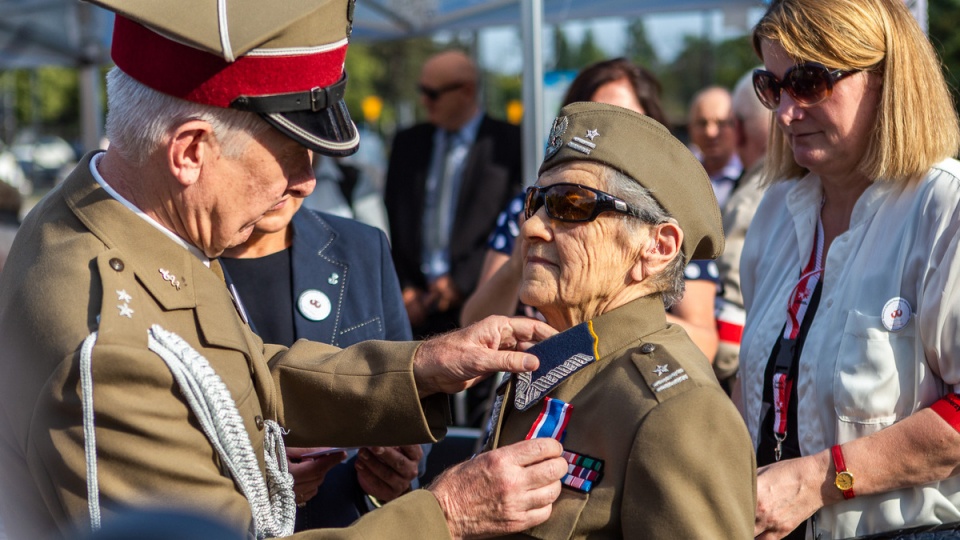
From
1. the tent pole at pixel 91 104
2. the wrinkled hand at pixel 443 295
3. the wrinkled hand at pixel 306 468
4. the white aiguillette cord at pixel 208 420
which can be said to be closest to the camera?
the white aiguillette cord at pixel 208 420

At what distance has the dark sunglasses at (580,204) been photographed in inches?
90.8

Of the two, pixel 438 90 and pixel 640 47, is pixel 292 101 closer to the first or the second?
pixel 438 90

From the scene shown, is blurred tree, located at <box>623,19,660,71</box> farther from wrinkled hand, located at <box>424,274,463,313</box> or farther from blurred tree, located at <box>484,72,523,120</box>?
wrinkled hand, located at <box>424,274,463,313</box>

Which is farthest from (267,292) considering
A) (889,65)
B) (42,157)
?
(42,157)

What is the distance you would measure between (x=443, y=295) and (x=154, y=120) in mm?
4220

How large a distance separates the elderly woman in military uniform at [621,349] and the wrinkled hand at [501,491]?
0.07m

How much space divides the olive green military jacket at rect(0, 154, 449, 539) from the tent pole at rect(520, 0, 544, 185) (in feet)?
11.3

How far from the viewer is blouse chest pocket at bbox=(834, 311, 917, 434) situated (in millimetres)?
2600

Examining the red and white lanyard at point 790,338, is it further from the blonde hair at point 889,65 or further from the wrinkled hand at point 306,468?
the wrinkled hand at point 306,468

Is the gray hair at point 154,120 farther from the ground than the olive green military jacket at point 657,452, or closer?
farther from the ground

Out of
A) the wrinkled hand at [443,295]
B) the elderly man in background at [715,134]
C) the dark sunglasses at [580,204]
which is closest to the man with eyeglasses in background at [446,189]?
the wrinkled hand at [443,295]

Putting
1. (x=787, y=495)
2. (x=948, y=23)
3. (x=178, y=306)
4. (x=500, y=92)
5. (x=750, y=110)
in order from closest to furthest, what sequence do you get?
(x=178, y=306) → (x=787, y=495) → (x=750, y=110) → (x=948, y=23) → (x=500, y=92)

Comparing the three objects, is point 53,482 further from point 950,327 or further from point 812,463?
point 950,327

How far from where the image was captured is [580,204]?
233 centimetres
